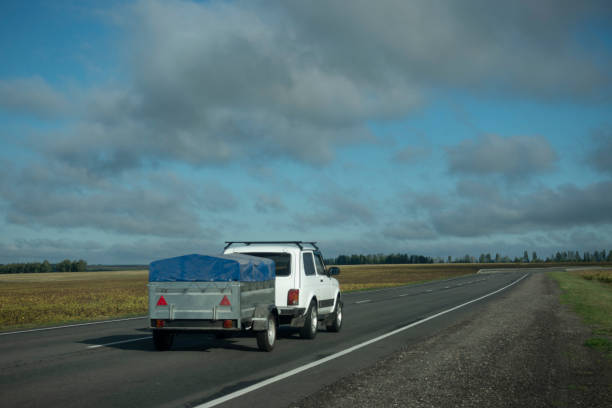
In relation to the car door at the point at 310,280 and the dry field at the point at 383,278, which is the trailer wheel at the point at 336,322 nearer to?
the car door at the point at 310,280

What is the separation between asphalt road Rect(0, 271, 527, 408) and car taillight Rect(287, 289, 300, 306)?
0.92m

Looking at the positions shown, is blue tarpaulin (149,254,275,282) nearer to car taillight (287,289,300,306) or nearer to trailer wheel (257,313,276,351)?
trailer wheel (257,313,276,351)

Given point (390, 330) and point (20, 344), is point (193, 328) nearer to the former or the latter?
point (20, 344)

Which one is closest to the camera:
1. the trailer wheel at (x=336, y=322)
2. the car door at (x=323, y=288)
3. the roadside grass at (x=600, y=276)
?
the car door at (x=323, y=288)

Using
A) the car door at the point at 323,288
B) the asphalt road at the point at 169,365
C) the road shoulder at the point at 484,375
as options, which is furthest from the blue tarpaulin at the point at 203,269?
the car door at the point at 323,288

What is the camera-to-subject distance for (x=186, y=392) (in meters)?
7.92

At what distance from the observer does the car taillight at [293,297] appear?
13.3 meters

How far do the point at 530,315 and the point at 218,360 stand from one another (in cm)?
1302

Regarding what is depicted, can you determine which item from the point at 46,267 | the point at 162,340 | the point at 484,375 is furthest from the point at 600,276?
the point at 46,267

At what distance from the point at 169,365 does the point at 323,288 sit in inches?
223

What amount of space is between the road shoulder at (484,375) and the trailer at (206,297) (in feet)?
9.08

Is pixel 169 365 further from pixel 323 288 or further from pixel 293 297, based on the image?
pixel 323 288

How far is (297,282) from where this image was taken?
13.5 meters

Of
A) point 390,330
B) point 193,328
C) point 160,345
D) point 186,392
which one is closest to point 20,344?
point 160,345
